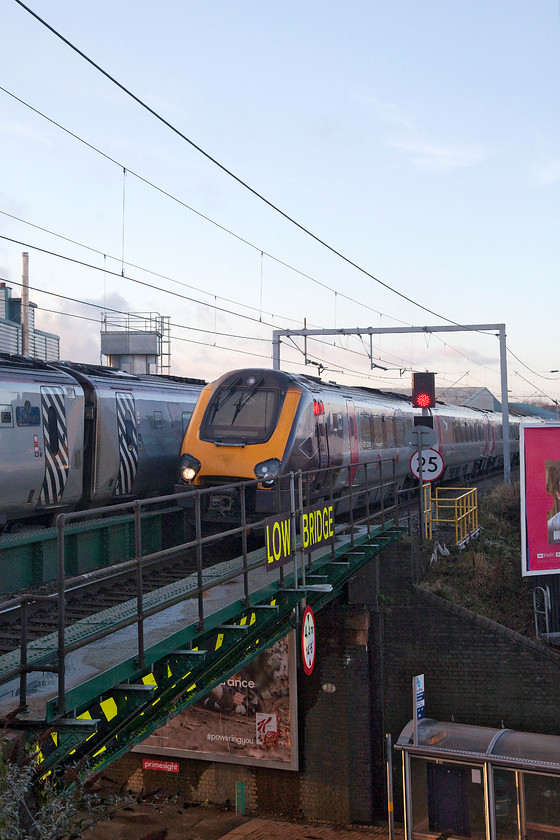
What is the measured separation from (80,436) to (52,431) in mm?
840

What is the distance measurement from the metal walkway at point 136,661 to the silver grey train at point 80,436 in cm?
437

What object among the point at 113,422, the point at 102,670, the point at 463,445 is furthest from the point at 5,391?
the point at 463,445

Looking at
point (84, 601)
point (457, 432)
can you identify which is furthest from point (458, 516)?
point (84, 601)

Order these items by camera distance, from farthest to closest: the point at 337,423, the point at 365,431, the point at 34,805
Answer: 1. the point at 365,431
2. the point at 337,423
3. the point at 34,805

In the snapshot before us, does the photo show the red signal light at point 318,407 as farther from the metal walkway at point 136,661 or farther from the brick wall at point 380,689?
the metal walkway at point 136,661

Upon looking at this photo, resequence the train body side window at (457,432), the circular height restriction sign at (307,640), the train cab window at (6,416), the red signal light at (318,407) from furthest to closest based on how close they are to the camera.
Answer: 1. the train body side window at (457,432)
2. the red signal light at (318,407)
3. the train cab window at (6,416)
4. the circular height restriction sign at (307,640)

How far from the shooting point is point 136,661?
6172mm

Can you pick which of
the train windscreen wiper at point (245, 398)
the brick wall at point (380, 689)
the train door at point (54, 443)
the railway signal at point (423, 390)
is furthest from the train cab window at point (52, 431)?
the railway signal at point (423, 390)

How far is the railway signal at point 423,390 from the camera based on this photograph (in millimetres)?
15523

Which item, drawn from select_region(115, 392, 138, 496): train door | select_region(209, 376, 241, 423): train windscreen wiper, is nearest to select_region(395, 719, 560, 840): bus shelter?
select_region(209, 376, 241, 423): train windscreen wiper

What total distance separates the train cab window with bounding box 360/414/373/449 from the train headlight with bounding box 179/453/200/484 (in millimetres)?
5105

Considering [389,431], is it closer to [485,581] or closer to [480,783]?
[485,581]

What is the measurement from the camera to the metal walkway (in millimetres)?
5086

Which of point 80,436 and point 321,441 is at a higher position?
point 80,436
